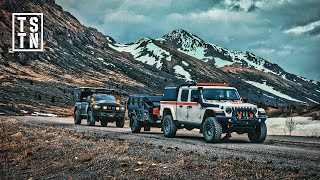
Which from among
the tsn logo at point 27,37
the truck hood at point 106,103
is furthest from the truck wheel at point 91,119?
the tsn logo at point 27,37

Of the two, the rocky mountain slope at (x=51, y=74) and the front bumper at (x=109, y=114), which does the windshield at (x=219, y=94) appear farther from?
the rocky mountain slope at (x=51, y=74)

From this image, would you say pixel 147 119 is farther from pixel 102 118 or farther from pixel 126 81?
pixel 126 81

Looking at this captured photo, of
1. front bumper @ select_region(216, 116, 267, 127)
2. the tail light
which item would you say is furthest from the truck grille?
the tail light

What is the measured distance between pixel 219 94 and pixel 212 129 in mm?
2129

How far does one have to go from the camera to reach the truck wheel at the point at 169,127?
21.0 meters

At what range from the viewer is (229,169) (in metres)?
10.5

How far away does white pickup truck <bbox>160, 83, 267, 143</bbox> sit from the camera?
706 inches

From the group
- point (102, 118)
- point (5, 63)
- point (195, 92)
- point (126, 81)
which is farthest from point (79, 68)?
point (195, 92)

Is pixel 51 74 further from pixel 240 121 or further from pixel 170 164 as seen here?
pixel 170 164

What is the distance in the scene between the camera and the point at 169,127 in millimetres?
21172

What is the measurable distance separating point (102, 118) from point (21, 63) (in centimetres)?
12040

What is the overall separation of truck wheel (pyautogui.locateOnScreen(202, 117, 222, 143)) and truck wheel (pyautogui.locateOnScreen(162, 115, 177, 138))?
2.64 meters

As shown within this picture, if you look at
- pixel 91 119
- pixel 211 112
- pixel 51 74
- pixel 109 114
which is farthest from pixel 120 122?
pixel 51 74

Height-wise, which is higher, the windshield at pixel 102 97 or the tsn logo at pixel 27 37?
the tsn logo at pixel 27 37
